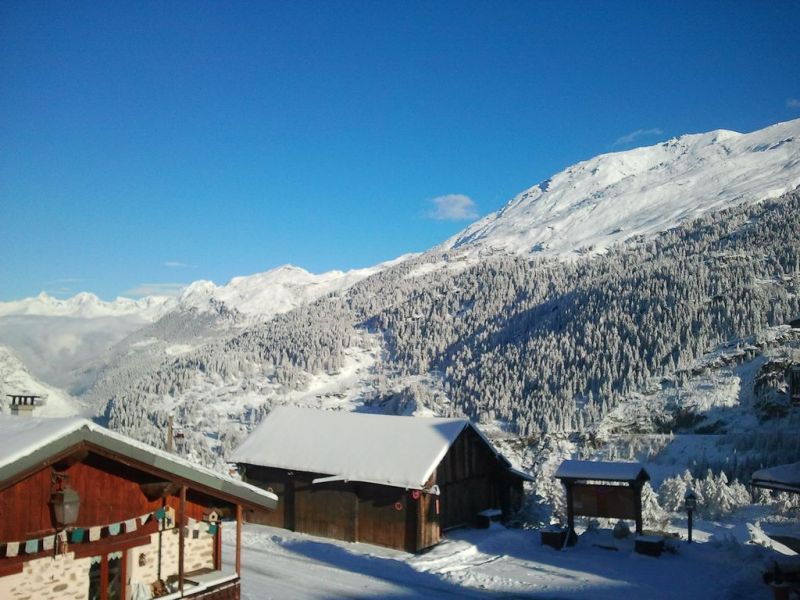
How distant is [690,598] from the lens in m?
18.0

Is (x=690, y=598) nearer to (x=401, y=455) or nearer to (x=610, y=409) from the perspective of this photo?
(x=401, y=455)

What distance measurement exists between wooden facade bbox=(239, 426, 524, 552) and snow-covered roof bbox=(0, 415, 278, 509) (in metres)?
15.6

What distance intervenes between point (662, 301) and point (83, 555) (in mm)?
188050

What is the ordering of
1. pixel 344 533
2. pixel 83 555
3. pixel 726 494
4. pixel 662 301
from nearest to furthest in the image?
pixel 83 555, pixel 344 533, pixel 726 494, pixel 662 301

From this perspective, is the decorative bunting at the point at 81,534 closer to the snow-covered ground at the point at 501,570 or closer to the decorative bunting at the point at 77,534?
the decorative bunting at the point at 77,534

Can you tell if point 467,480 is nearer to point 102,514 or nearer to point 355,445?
point 355,445

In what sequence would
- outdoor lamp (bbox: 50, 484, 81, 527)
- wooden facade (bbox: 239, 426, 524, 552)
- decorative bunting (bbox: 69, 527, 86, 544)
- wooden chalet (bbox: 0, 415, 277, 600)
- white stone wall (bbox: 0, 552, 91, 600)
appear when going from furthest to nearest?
1. wooden facade (bbox: 239, 426, 524, 552)
2. decorative bunting (bbox: 69, 527, 86, 544)
3. white stone wall (bbox: 0, 552, 91, 600)
4. outdoor lamp (bbox: 50, 484, 81, 527)
5. wooden chalet (bbox: 0, 415, 277, 600)

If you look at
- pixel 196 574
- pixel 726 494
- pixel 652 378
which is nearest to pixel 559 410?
pixel 652 378

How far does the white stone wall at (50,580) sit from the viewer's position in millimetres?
9406

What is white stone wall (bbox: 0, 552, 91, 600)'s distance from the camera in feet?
30.9

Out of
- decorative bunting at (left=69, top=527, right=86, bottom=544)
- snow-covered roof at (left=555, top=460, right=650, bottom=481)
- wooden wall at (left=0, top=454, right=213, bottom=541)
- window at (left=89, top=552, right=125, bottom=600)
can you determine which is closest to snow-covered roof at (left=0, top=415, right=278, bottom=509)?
wooden wall at (left=0, top=454, right=213, bottom=541)

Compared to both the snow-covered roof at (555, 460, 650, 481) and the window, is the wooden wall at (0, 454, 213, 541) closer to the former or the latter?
the window

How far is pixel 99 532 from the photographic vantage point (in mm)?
10336

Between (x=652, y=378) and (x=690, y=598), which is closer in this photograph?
(x=690, y=598)
